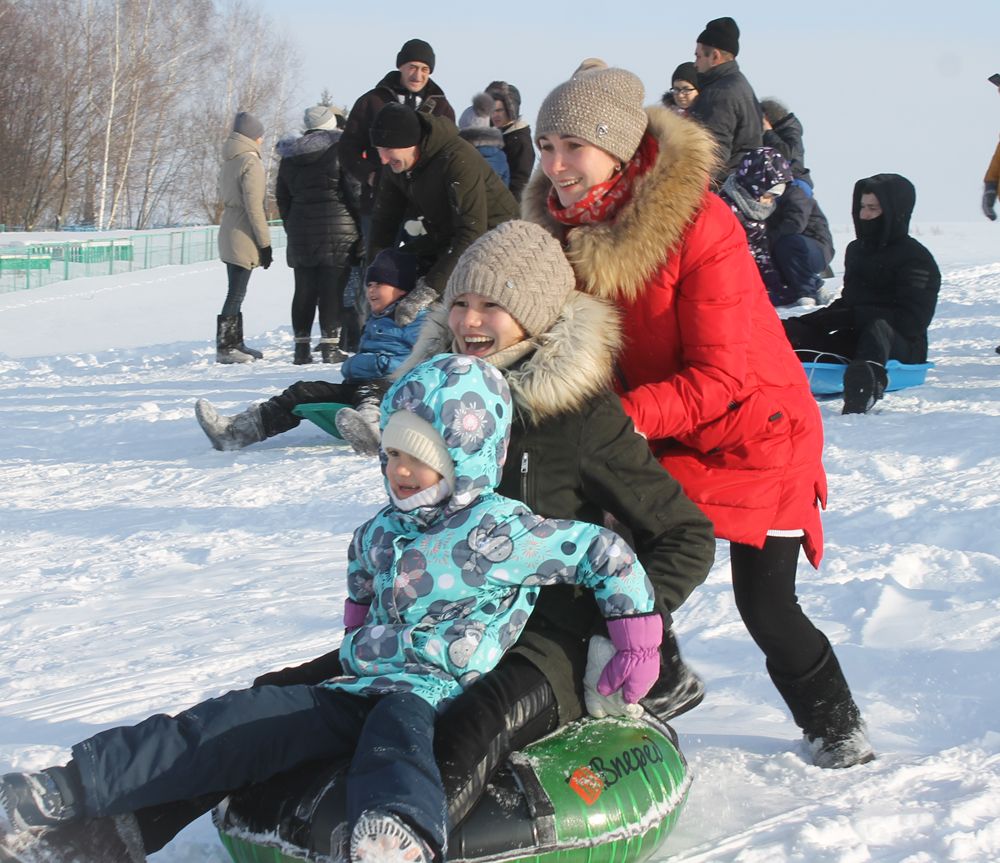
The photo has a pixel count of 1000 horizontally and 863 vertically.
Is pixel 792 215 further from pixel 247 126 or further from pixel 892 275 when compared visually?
pixel 247 126

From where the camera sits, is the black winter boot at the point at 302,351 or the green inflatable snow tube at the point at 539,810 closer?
the green inflatable snow tube at the point at 539,810

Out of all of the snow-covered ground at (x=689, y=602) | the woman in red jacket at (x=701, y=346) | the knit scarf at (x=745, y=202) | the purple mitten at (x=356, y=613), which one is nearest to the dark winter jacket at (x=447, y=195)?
the snow-covered ground at (x=689, y=602)

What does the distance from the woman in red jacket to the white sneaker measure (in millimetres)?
953

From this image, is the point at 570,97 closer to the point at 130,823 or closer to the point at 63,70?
the point at 130,823

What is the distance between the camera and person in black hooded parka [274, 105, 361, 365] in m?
8.68

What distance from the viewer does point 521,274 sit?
257 cm

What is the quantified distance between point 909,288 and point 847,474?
72.5 inches

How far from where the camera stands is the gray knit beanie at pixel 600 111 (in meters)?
2.69

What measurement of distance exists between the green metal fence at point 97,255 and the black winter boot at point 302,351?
9446 mm

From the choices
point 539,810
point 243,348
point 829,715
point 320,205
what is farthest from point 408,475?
point 243,348

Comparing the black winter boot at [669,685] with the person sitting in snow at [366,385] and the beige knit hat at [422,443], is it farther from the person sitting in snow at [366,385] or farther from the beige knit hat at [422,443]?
the person sitting in snow at [366,385]

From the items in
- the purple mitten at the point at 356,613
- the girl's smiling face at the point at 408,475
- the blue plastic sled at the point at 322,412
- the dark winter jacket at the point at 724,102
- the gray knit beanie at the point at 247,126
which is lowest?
the blue plastic sled at the point at 322,412

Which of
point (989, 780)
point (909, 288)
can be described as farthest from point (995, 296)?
point (989, 780)

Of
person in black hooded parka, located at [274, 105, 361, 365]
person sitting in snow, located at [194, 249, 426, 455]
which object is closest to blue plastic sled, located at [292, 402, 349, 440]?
person sitting in snow, located at [194, 249, 426, 455]
